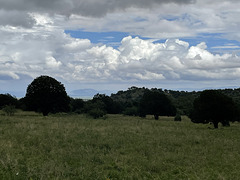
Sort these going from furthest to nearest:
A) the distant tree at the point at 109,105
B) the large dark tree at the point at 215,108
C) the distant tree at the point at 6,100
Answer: the distant tree at the point at 109,105
the distant tree at the point at 6,100
the large dark tree at the point at 215,108

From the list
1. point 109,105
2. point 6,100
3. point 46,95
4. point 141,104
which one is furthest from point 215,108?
point 6,100

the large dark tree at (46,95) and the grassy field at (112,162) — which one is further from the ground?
the large dark tree at (46,95)

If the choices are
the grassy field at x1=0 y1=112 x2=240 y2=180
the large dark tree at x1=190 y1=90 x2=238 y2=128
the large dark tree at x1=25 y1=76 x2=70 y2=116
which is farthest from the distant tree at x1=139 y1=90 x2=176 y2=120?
the grassy field at x1=0 y1=112 x2=240 y2=180

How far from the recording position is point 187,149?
1752cm

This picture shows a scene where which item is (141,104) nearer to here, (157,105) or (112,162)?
(157,105)

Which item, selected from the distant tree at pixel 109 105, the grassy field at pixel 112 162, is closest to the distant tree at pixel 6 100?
the distant tree at pixel 109 105

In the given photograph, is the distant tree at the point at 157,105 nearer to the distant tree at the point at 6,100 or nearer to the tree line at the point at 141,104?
the tree line at the point at 141,104

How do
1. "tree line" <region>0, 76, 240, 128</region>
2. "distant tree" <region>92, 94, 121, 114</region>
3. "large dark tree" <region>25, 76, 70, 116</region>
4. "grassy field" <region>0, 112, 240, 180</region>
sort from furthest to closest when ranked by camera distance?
"distant tree" <region>92, 94, 121, 114</region> → "large dark tree" <region>25, 76, 70, 116</region> → "tree line" <region>0, 76, 240, 128</region> → "grassy field" <region>0, 112, 240, 180</region>

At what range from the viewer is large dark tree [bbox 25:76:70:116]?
54.5m

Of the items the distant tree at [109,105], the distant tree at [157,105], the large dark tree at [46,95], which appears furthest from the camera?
the distant tree at [109,105]

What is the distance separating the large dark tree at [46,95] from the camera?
54.5 meters

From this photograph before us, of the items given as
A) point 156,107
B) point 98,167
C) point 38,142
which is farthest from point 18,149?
point 156,107

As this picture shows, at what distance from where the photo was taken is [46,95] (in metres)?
54.8

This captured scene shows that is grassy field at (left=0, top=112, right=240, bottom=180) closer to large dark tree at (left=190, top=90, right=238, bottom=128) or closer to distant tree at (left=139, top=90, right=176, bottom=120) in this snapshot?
large dark tree at (left=190, top=90, right=238, bottom=128)
